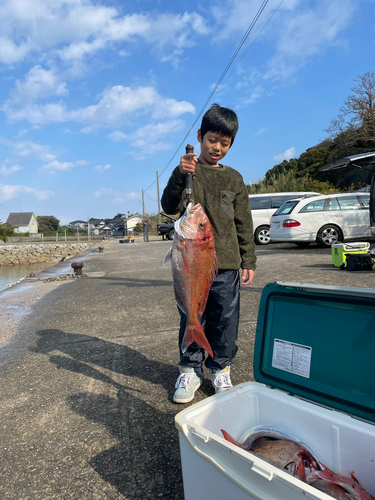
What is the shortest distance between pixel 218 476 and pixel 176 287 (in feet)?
3.27

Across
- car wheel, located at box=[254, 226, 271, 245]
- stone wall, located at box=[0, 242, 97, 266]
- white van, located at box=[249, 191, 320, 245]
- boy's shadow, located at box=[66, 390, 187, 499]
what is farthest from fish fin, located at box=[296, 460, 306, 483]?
stone wall, located at box=[0, 242, 97, 266]

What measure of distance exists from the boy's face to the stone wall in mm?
39273

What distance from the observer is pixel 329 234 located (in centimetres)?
1127

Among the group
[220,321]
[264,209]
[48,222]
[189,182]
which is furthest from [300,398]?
[48,222]

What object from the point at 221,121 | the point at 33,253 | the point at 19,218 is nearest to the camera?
the point at 221,121

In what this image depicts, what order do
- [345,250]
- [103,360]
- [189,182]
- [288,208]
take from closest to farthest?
[189,182] < [103,360] < [345,250] < [288,208]

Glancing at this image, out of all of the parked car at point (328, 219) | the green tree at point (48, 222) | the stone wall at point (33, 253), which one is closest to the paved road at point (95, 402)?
the parked car at point (328, 219)

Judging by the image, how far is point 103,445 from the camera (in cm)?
200

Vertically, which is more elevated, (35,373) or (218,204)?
(218,204)

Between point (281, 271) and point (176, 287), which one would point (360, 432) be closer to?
point (176, 287)

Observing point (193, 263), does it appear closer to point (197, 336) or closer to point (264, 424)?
point (197, 336)

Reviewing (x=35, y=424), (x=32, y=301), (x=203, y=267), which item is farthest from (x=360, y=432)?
(x=32, y=301)

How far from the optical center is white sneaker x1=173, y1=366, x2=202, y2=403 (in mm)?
2383

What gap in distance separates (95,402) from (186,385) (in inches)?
28.1
